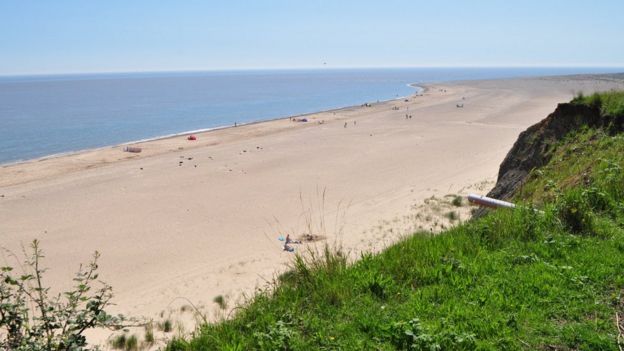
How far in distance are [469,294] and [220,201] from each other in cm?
1325

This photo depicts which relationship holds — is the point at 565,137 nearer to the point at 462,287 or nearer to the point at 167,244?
the point at 462,287

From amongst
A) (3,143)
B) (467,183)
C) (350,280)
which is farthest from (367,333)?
(3,143)

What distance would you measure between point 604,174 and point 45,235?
13551 millimetres

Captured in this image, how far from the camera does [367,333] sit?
436 centimetres

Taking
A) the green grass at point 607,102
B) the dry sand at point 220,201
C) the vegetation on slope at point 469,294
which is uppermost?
the green grass at point 607,102

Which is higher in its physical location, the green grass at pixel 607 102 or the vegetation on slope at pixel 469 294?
the green grass at pixel 607 102

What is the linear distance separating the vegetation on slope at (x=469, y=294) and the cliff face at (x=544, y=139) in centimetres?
473

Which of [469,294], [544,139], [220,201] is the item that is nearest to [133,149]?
[220,201]

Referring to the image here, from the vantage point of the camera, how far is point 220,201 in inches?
682

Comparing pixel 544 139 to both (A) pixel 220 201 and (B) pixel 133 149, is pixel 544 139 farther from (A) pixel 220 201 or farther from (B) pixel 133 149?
(B) pixel 133 149

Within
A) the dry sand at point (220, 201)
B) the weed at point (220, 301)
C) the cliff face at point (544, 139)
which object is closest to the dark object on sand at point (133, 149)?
the dry sand at point (220, 201)

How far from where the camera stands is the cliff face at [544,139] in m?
11.5

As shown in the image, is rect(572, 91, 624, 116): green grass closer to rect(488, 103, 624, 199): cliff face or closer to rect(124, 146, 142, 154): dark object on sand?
rect(488, 103, 624, 199): cliff face

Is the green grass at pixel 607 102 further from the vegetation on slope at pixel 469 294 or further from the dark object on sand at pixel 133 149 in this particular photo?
the dark object on sand at pixel 133 149
